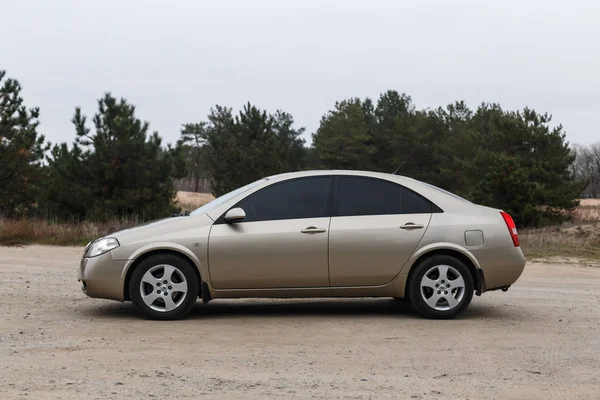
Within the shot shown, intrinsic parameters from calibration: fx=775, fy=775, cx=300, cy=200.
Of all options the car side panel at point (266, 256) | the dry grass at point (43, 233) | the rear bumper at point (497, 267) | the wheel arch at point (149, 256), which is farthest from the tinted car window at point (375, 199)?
the dry grass at point (43, 233)

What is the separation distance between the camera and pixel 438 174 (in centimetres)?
6178

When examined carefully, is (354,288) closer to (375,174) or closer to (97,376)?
(375,174)

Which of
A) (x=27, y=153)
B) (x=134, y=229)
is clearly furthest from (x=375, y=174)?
(x=27, y=153)

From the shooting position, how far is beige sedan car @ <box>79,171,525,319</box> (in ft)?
26.8

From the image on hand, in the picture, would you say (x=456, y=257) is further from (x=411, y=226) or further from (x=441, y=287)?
(x=411, y=226)

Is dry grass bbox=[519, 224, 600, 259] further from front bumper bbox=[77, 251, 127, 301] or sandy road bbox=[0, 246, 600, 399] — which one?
front bumper bbox=[77, 251, 127, 301]

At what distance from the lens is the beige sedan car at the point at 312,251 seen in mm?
8180

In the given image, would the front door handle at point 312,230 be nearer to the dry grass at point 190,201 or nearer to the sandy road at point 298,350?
the sandy road at point 298,350

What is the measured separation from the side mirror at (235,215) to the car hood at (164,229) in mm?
218

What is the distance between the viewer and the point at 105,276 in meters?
8.20

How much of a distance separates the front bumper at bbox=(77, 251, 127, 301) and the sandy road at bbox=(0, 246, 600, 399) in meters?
0.31

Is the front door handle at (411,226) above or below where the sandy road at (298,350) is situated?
above

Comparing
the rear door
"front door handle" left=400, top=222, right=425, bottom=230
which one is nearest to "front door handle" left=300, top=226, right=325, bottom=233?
the rear door

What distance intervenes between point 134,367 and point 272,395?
1.35 m
